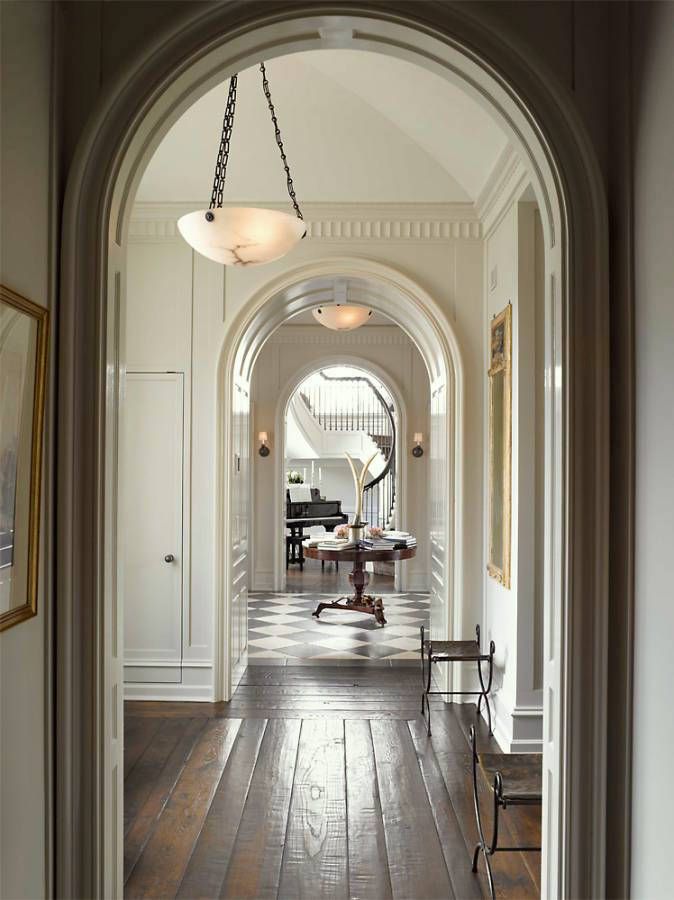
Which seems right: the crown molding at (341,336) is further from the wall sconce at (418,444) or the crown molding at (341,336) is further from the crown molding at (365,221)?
the crown molding at (365,221)

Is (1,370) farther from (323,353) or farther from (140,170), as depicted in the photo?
(323,353)

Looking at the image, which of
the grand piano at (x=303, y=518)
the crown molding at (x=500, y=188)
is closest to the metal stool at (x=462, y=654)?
the crown molding at (x=500, y=188)

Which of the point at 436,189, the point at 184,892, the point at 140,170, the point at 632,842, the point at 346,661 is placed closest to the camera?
the point at 632,842

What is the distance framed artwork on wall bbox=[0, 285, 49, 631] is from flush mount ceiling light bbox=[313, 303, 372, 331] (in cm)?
606

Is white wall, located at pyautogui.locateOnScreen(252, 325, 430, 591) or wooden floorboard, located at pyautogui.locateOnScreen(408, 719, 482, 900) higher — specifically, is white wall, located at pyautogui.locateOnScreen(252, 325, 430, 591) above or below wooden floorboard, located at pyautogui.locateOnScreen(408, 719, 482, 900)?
above

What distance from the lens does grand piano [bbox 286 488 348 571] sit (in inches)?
524

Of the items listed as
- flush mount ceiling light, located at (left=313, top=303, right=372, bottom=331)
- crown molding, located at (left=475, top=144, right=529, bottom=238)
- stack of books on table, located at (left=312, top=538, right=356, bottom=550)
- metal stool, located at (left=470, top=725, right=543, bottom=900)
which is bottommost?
metal stool, located at (left=470, top=725, right=543, bottom=900)

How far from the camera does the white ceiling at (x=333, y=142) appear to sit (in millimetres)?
4797

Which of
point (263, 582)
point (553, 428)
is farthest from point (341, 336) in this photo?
point (553, 428)

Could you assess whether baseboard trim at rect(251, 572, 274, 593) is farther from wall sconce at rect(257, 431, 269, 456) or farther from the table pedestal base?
the table pedestal base

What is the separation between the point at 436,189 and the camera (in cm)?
558

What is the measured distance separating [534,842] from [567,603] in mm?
1976

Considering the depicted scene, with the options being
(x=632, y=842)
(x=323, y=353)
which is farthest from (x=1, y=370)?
(x=323, y=353)

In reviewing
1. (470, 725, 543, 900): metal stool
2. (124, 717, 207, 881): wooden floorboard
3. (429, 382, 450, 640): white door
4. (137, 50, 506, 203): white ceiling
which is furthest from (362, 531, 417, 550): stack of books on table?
(470, 725, 543, 900): metal stool
